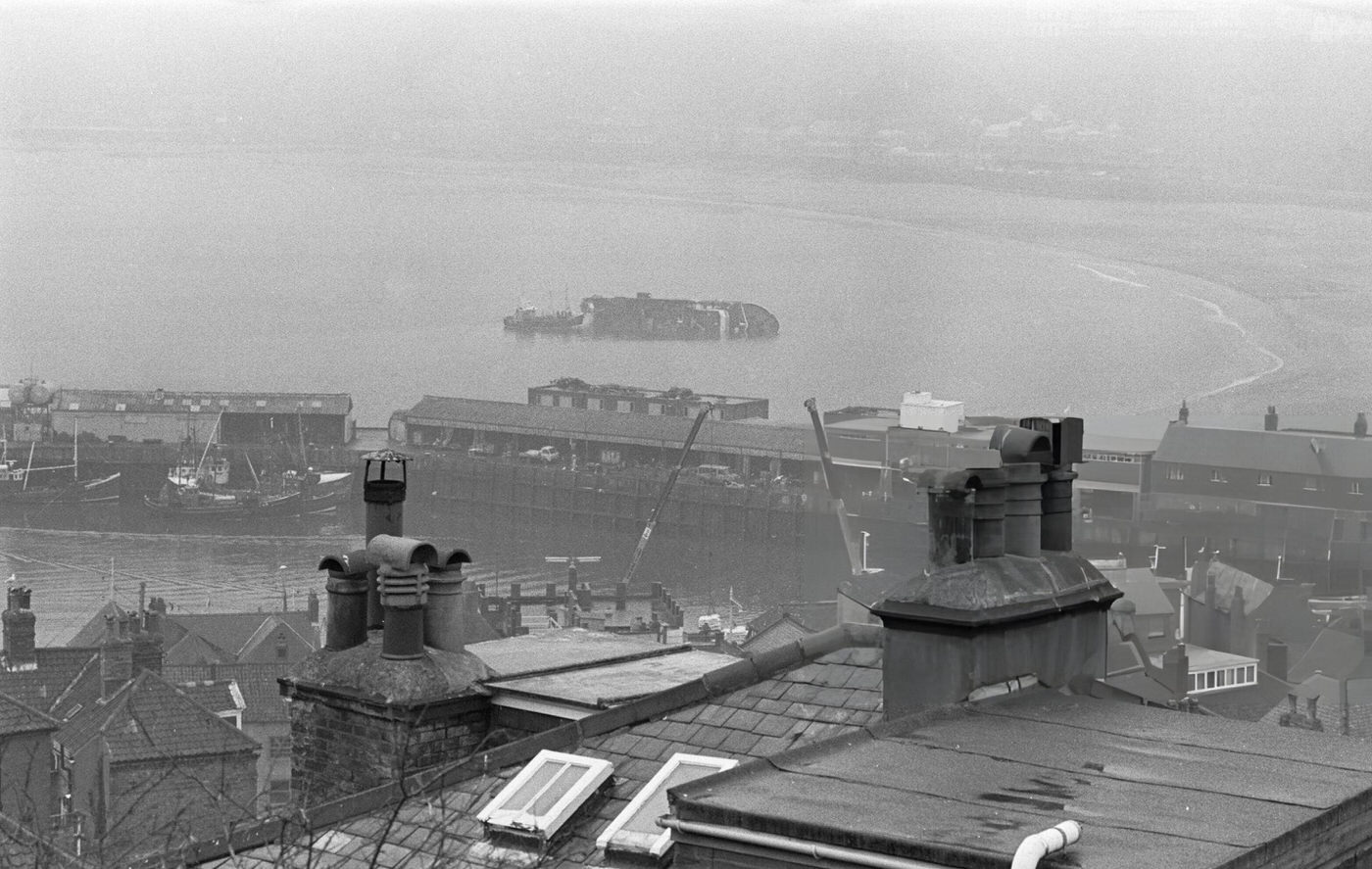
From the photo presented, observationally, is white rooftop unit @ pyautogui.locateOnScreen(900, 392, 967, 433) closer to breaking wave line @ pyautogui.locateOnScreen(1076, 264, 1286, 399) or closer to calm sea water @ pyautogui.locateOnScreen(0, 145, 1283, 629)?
calm sea water @ pyautogui.locateOnScreen(0, 145, 1283, 629)

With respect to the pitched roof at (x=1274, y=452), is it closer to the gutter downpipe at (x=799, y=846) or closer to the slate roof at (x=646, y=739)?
the slate roof at (x=646, y=739)

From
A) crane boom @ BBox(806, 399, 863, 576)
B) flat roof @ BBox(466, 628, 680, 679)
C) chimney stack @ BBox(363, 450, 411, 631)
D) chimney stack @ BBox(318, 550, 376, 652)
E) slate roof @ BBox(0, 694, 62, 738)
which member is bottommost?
crane boom @ BBox(806, 399, 863, 576)

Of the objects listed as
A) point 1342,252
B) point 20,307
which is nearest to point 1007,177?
point 1342,252

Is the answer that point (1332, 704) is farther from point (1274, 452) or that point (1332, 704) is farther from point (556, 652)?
point (1274, 452)

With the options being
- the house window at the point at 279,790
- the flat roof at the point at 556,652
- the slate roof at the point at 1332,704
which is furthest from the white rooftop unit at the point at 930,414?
the flat roof at the point at 556,652

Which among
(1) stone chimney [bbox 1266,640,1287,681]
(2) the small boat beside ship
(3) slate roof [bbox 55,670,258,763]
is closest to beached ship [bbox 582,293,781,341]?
(2) the small boat beside ship
